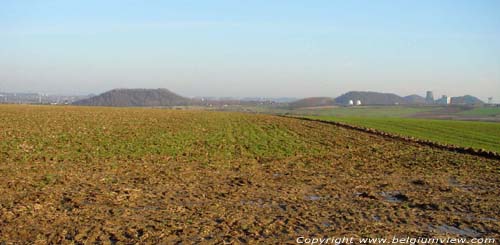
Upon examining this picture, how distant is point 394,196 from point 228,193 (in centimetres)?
491

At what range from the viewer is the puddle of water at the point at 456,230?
9.30 m

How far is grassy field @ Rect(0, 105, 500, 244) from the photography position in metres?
9.15

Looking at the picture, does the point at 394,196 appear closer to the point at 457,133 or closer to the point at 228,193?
the point at 228,193

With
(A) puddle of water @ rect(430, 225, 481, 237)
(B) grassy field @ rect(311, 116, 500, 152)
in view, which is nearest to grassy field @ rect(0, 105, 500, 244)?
(A) puddle of water @ rect(430, 225, 481, 237)

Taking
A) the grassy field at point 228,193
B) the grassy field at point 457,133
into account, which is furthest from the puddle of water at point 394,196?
the grassy field at point 457,133

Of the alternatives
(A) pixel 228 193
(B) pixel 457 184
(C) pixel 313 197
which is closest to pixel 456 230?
(C) pixel 313 197

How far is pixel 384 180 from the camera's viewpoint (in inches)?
634

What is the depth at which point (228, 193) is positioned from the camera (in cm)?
1302

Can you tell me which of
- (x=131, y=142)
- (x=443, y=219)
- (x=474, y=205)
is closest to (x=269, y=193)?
(x=443, y=219)

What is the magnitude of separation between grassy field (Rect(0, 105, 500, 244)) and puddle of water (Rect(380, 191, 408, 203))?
56 mm

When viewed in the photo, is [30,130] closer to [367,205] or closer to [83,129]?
[83,129]

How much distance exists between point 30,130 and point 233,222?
74.7 feet

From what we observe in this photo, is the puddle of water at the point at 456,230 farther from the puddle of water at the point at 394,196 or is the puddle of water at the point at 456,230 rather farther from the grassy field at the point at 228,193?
the puddle of water at the point at 394,196

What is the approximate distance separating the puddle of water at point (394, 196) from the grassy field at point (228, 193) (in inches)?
2.2
